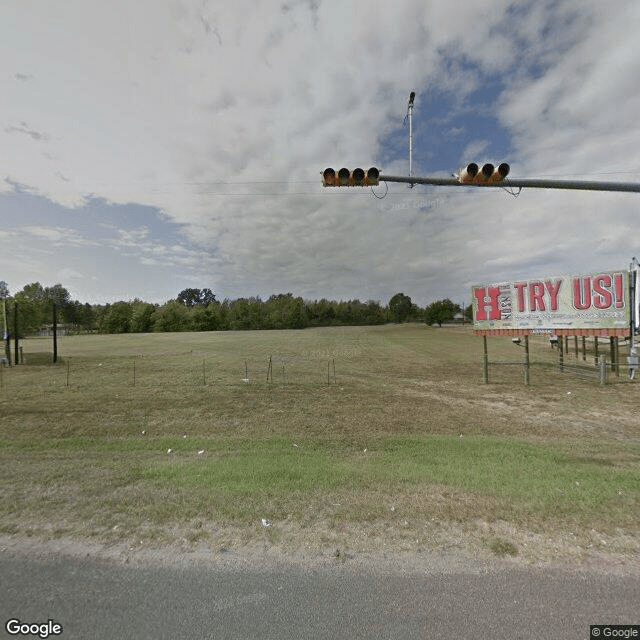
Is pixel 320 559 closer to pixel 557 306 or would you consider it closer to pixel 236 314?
pixel 557 306

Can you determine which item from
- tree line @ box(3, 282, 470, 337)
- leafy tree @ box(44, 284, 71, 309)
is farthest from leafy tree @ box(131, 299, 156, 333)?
leafy tree @ box(44, 284, 71, 309)

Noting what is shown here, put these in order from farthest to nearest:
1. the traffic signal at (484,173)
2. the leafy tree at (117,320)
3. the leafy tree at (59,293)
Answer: the leafy tree at (59,293) → the leafy tree at (117,320) → the traffic signal at (484,173)

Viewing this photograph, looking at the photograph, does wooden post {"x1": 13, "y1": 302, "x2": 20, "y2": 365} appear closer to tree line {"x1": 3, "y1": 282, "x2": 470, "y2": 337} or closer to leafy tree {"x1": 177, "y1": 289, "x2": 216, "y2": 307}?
tree line {"x1": 3, "y1": 282, "x2": 470, "y2": 337}

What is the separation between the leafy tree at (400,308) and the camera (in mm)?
126938

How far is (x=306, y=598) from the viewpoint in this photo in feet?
9.23

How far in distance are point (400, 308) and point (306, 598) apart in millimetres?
127707

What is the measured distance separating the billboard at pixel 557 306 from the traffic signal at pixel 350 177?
12.1 metres

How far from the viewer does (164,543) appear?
353 centimetres

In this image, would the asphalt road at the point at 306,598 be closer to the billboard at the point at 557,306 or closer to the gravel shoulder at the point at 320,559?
the gravel shoulder at the point at 320,559

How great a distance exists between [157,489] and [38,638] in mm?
2228

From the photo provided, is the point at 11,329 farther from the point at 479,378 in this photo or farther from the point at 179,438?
the point at 479,378

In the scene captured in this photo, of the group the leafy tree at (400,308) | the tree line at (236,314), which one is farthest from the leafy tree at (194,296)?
the leafy tree at (400,308)

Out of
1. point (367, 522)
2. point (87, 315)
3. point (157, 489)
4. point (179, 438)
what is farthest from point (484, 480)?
point (87, 315)

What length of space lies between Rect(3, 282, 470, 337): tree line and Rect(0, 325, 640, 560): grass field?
98700mm
